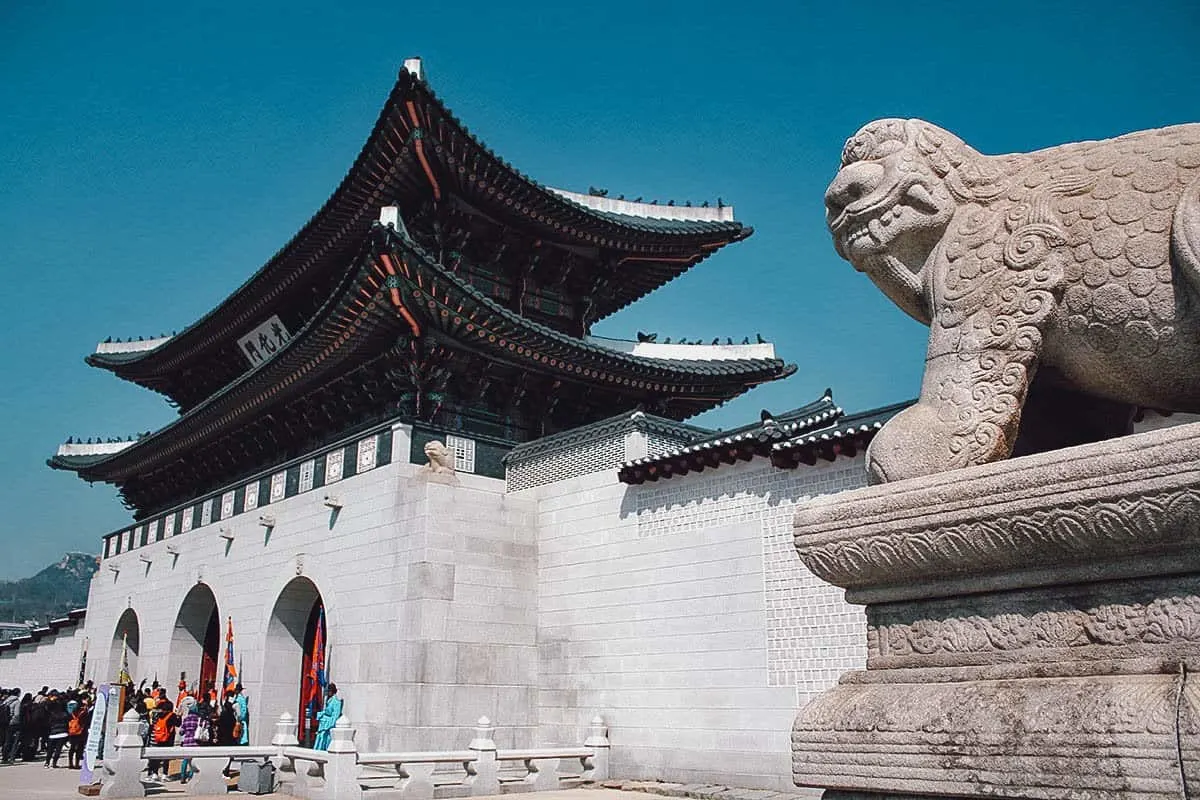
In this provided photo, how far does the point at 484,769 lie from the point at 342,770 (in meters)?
1.79

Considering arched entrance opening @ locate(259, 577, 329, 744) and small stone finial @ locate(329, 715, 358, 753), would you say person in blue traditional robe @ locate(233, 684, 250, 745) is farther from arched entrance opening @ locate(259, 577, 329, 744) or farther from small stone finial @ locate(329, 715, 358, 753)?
small stone finial @ locate(329, 715, 358, 753)

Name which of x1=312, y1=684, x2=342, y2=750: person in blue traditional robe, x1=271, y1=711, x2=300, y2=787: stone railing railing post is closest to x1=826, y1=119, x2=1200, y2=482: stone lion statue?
x1=271, y1=711, x2=300, y2=787: stone railing railing post

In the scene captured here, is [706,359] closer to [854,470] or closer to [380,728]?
[854,470]

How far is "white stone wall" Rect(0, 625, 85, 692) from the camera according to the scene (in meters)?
27.5

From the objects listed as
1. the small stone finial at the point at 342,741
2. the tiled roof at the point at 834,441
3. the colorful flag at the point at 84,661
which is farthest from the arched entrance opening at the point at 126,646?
the tiled roof at the point at 834,441

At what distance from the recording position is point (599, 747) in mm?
12906

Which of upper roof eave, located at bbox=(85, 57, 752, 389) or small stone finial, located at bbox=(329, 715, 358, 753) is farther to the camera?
upper roof eave, located at bbox=(85, 57, 752, 389)

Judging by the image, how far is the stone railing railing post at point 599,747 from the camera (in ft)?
42.1

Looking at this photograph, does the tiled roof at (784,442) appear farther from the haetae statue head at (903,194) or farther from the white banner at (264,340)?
the white banner at (264,340)

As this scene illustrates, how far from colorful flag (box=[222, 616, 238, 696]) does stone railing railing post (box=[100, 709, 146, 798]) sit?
4.13m

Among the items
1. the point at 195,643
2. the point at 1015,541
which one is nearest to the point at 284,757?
the point at 195,643

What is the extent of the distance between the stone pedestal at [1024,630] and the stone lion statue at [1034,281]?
281 millimetres

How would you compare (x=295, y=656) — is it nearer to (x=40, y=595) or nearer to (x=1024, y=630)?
(x=1024, y=630)

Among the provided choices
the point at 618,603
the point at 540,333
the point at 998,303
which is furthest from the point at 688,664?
the point at 998,303
